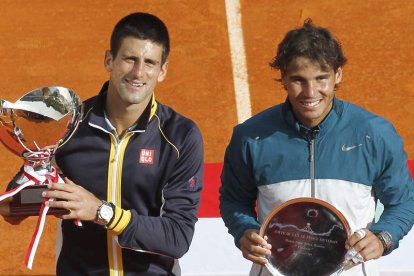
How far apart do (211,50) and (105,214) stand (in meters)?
5.75

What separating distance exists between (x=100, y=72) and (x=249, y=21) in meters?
1.77

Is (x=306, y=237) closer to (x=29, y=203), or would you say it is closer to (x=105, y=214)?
(x=105, y=214)

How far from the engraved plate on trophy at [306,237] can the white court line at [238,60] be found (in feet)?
15.3

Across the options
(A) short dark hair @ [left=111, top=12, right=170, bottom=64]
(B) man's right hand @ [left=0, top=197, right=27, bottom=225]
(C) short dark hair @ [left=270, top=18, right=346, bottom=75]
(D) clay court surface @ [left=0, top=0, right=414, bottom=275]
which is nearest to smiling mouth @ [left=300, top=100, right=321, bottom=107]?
(C) short dark hair @ [left=270, top=18, right=346, bottom=75]

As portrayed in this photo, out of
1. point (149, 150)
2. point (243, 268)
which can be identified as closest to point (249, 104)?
point (243, 268)

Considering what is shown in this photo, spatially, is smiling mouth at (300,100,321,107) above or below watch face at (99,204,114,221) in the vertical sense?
above

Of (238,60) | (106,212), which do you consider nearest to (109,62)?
(106,212)

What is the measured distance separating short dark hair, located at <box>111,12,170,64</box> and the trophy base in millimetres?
808

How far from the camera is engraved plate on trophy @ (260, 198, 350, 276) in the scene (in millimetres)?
4047

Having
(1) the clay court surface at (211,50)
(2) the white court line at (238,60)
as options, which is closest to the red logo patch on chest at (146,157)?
(1) the clay court surface at (211,50)

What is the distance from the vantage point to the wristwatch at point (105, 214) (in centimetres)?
411

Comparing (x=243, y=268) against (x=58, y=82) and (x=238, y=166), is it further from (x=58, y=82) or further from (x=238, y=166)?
(x=58, y=82)

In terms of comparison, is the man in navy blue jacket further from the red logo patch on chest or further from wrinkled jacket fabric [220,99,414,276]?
wrinkled jacket fabric [220,99,414,276]

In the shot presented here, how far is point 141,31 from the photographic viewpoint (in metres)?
→ 4.43
